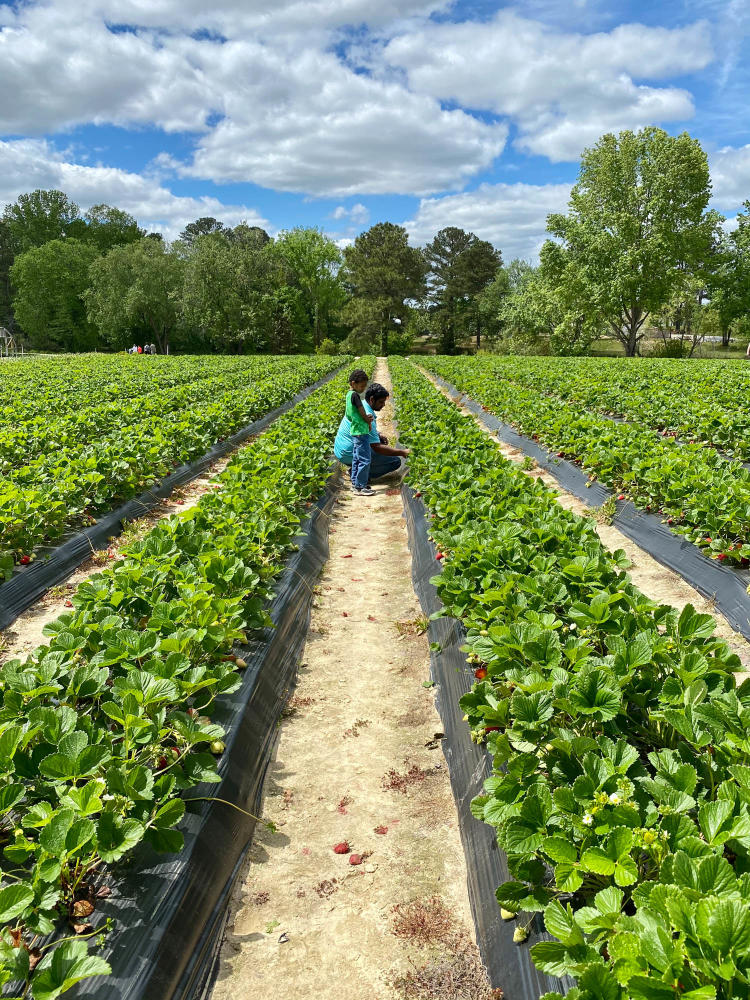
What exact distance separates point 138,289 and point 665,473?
4943 cm

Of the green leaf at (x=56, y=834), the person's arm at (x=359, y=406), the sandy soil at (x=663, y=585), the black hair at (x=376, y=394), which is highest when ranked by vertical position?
the black hair at (x=376, y=394)

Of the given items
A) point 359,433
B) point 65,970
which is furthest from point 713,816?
point 359,433

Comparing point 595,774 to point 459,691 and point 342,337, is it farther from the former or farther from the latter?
point 342,337

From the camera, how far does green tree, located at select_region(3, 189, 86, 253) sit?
234ft

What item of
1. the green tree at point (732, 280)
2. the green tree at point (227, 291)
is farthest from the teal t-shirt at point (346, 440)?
the green tree at point (732, 280)

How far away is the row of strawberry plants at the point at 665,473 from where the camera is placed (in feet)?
17.2

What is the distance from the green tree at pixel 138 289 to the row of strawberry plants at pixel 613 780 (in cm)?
5095

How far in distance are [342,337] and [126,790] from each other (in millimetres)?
68606

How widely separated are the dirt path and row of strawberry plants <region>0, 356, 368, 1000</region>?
60 cm

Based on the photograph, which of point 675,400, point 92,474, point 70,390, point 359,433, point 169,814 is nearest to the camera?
point 169,814

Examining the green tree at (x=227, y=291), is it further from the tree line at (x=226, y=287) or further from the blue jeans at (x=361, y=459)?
the blue jeans at (x=361, y=459)

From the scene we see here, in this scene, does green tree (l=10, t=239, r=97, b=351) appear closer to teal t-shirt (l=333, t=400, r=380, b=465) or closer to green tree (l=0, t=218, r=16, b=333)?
green tree (l=0, t=218, r=16, b=333)

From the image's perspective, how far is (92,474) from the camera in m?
6.52

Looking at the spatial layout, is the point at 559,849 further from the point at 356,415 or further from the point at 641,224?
the point at 641,224
